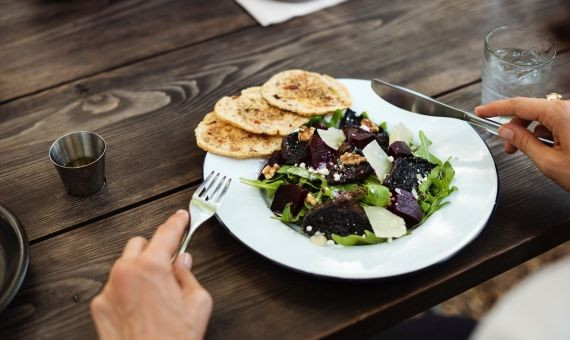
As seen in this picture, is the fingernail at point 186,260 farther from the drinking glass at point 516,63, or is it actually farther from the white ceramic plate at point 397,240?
the drinking glass at point 516,63

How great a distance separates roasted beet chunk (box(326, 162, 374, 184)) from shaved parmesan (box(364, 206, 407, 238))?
0.10 m

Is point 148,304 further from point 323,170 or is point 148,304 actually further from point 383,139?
point 383,139

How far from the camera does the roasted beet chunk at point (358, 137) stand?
1.43 meters

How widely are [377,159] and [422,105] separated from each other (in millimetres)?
255

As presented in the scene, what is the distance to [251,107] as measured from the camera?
1.62 metres

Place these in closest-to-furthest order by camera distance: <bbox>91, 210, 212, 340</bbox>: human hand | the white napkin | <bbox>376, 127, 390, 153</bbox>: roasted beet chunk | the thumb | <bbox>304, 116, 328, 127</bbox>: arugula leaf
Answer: <bbox>91, 210, 212, 340</bbox>: human hand < the thumb < <bbox>376, 127, 390, 153</bbox>: roasted beet chunk < <bbox>304, 116, 328, 127</bbox>: arugula leaf < the white napkin

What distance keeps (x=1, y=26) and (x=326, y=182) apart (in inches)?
56.4

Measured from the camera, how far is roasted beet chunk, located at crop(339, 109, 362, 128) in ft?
5.09

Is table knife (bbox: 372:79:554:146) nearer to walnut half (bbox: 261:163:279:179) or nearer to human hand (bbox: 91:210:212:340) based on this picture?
walnut half (bbox: 261:163:279:179)

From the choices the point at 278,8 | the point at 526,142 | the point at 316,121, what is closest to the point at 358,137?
the point at 316,121

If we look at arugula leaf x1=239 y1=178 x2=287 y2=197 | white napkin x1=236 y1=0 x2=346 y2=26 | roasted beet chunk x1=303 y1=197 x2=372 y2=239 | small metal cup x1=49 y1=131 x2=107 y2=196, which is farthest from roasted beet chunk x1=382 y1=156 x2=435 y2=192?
white napkin x1=236 y1=0 x2=346 y2=26

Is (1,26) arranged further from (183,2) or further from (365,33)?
(365,33)

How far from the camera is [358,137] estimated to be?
4.72ft

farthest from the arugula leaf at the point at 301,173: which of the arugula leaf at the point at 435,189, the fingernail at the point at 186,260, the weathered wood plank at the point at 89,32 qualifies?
the weathered wood plank at the point at 89,32
